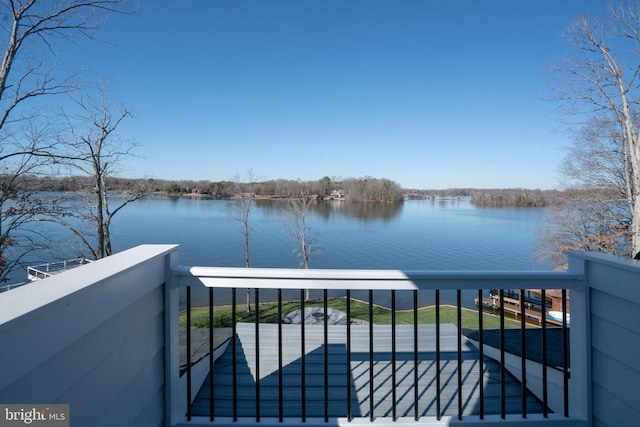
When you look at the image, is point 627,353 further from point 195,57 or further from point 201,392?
point 195,57

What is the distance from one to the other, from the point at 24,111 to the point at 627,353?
8289mm

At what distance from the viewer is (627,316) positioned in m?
1.30

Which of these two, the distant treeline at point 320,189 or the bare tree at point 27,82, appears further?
the distant treeline at point 320,189

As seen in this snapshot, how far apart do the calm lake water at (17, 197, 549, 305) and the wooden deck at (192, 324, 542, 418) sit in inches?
314

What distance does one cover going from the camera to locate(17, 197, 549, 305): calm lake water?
52.4ft

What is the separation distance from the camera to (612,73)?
26.6 ft

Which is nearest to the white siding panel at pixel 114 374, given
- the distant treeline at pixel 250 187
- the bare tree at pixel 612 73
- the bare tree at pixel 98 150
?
the distant treeline at pixel 250 187

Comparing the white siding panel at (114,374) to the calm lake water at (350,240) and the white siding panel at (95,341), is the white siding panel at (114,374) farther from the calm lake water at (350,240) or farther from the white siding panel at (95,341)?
the calm lake water at (350,240)

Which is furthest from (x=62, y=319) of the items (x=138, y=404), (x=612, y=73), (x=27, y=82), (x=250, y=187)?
(x=250, y=187)

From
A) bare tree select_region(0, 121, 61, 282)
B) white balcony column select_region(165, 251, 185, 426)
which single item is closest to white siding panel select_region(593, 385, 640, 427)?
white balcony column select_region(165, 251, 185, 426)

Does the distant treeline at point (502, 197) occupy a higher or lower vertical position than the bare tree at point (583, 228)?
higher

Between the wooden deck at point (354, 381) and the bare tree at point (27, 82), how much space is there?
5.48m

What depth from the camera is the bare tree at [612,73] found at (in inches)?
298

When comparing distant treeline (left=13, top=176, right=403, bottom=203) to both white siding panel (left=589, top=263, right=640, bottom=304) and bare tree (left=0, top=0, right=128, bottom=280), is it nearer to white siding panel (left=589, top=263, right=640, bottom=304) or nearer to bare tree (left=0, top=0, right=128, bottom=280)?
bare tree (left=0, top=0, right=128, bottom=280)
